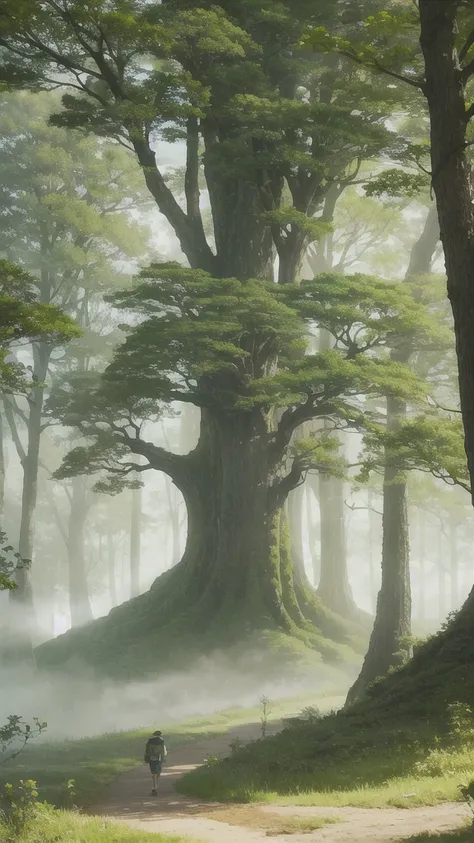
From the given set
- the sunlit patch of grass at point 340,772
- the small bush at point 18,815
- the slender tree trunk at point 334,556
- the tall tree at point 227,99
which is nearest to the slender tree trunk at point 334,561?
the slender tree trunk at point 334,556

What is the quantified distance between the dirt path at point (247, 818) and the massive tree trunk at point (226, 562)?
9408mm

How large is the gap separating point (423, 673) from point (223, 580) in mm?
9937

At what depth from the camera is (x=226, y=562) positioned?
876 inches

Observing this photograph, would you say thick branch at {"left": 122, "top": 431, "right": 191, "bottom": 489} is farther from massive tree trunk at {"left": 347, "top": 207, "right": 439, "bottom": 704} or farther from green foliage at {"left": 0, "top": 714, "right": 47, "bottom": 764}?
green foliage at {"left": 0, "top": 714, "right": 47, "bottom": 764}

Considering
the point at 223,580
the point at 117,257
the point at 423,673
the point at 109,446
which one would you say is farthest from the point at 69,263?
the point at 423,673

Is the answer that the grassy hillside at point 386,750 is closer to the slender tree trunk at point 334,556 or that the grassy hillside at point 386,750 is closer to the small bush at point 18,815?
the small bush at point 18,815

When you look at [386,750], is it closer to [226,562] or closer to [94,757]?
[94,757]

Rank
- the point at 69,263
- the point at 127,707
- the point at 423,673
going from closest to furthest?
the point at 423,673 → the point at 127,707 → the point at 69,263

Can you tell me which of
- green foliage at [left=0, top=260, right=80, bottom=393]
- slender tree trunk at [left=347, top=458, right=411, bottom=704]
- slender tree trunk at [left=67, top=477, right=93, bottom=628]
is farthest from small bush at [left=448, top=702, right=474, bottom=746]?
slender tree trunk at [left=67, top=477, right=93, bottom=628]

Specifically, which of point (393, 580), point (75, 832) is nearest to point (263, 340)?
point (393, 580)

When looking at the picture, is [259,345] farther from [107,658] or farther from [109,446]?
[107,658]

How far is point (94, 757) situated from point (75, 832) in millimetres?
7418

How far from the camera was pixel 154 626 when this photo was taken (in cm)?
2300

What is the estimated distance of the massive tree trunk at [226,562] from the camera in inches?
856
